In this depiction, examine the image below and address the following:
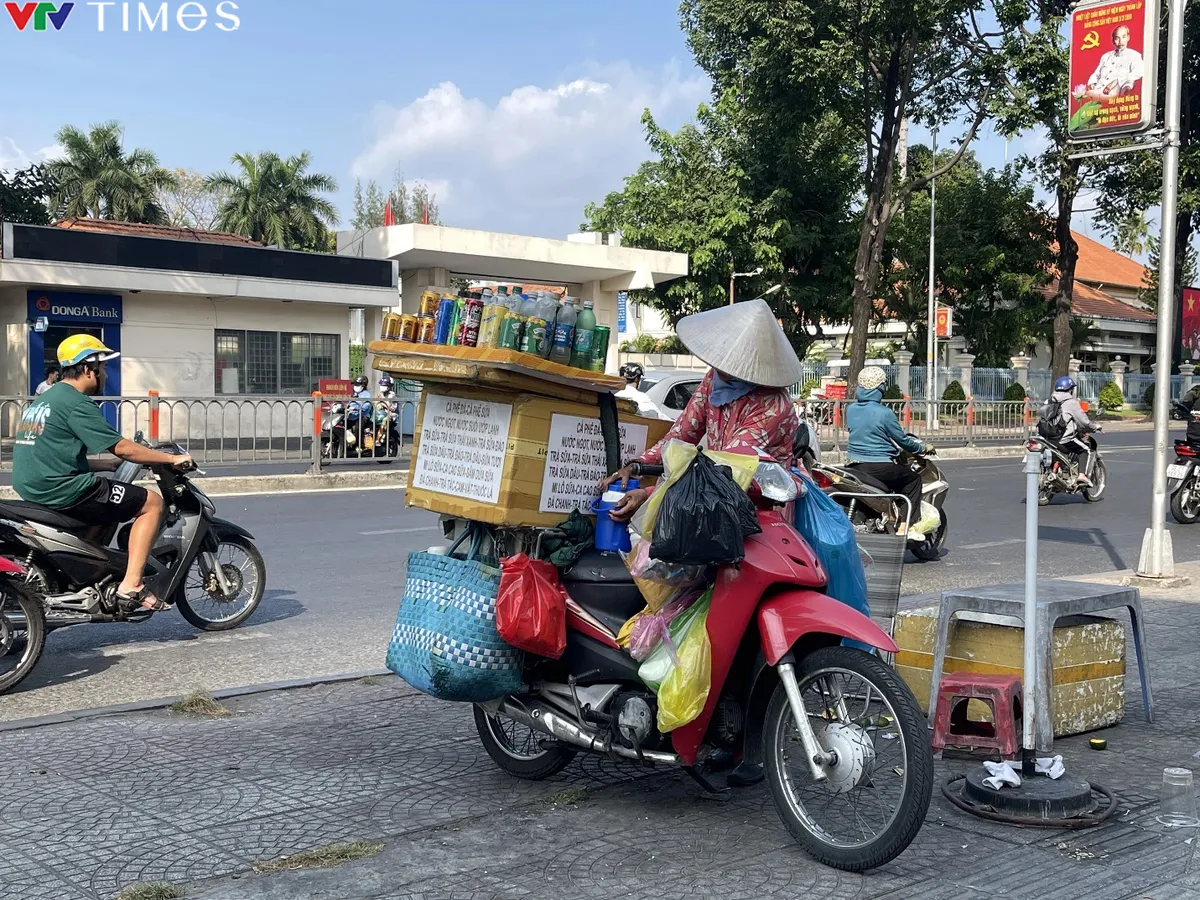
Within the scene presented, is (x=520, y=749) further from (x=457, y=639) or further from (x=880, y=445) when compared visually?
(x=880, y=445)

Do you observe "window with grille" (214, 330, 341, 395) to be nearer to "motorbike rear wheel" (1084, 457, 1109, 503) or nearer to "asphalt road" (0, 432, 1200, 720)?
"asphalt road" (0, 432, 1200, 720)

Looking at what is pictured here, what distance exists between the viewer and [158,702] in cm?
588

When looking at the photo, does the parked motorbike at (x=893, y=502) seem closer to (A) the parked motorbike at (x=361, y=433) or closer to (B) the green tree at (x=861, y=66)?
(A) the parked motorbike at (x=361, y=433)

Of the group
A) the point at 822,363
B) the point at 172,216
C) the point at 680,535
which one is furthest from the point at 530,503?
the point at 172,216

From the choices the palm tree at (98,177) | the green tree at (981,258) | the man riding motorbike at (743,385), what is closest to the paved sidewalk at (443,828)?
the man riding motorbike at (743,385)

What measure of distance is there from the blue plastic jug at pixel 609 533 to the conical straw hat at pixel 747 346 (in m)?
0.62

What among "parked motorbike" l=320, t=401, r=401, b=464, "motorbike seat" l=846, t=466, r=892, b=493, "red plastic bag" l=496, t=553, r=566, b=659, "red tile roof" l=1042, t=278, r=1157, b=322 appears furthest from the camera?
"red tile roof" l=1042, t=278, r=1157, b=322

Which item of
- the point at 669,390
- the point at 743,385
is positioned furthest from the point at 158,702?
the point at 669,390

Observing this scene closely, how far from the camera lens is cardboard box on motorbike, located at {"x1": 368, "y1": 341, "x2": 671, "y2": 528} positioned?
14.4 feet

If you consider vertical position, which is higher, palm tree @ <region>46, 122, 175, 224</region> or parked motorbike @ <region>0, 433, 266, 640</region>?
palm tree @ <region>46, 122, 175, 224</region>

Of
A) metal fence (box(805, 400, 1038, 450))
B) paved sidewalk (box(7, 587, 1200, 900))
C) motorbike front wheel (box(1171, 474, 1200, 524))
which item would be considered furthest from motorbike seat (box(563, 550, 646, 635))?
metal fence (box(805, 400, 1038, 450))

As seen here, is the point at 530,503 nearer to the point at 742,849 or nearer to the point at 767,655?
the point at 767,655

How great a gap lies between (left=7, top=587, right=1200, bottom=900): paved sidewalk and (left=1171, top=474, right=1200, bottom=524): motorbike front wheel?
9667mm

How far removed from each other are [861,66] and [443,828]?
3019 cm
